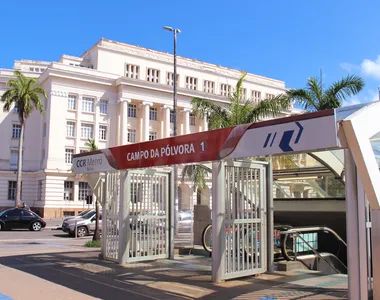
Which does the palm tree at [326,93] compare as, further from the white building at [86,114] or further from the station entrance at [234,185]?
the white building at [86,114]

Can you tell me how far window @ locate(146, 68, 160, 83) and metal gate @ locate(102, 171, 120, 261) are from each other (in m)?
45.8

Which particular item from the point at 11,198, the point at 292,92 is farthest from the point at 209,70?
the point at 292,92

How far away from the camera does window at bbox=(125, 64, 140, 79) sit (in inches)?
2207

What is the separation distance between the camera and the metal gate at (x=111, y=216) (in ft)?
39.9

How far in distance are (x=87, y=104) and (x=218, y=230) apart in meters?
45.0

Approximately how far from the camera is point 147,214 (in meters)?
12.1

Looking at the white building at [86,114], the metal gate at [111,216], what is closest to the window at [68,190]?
the white building at [86,114]

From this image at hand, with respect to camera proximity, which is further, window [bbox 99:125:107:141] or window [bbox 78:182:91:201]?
window [bbox 99:125:107:141]

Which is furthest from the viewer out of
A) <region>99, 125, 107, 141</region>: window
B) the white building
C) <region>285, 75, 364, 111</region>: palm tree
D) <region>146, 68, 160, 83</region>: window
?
<region>146, 68, 160, 83</region>: window

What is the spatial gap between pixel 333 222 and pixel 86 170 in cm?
805

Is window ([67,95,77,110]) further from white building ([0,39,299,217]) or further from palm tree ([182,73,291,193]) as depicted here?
palm tree ([182,73,291,193])

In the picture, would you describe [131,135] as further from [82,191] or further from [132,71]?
[82,191]

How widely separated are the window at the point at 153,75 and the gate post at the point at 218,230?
49391mm

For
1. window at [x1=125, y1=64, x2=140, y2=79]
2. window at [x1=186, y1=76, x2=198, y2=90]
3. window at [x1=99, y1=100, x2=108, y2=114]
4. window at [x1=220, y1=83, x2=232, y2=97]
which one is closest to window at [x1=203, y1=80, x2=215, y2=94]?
window at [x1=220, y1=83, x2=232, y2=97]
